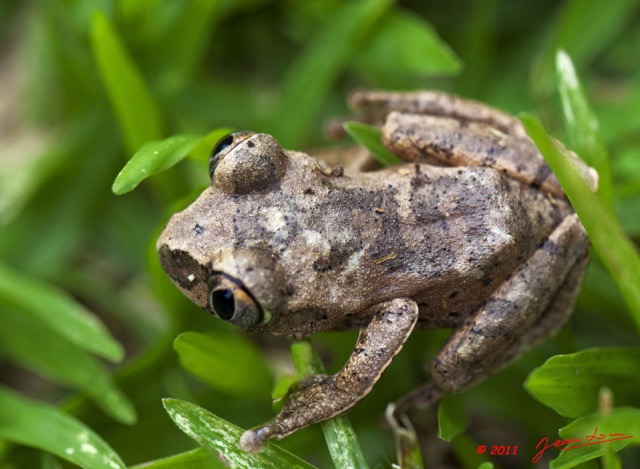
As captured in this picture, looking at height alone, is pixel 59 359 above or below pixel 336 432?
above

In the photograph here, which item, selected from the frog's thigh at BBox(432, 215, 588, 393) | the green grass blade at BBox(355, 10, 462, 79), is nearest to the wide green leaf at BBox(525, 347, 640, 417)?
the frog's thigh at BBox(432, 215, 588, 393)

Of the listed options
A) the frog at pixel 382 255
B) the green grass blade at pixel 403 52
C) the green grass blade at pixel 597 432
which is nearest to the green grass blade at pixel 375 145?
the frog at pixel 382 255

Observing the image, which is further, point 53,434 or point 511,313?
point 53,434

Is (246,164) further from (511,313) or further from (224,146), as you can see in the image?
(511,313)

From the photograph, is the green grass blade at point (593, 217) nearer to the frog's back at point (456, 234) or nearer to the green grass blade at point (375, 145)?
the frog's back at point (456, 234)

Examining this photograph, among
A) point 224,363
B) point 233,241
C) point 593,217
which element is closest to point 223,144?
point 233,241

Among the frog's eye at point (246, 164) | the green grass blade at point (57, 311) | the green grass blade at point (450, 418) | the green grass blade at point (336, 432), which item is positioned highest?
the frog's eye at point (246, 164)

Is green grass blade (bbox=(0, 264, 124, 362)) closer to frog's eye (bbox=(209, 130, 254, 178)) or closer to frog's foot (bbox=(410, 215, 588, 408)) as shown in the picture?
frog's eye (bbox=(209, 130, 254, 178))

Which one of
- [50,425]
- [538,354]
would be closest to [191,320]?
[50,425]
